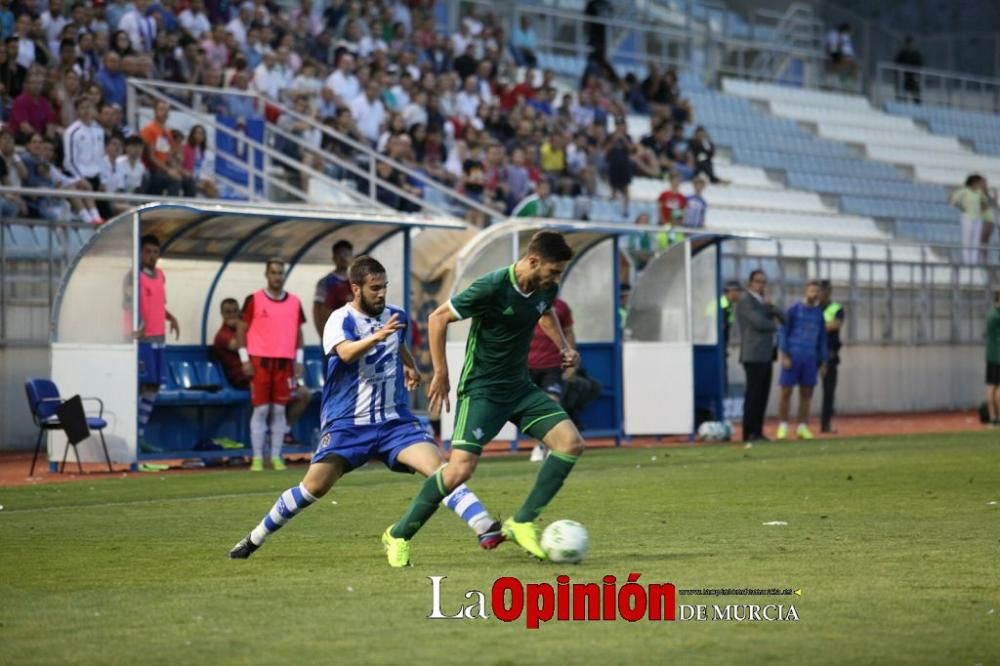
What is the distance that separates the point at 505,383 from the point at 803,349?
15.2 meters

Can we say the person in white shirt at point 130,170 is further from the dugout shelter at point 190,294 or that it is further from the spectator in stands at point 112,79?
the dugout shelter at point 190,294

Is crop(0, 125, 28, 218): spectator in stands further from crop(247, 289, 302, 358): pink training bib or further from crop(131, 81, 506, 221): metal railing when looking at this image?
crop(247, 289, 302, 358): pink training bib

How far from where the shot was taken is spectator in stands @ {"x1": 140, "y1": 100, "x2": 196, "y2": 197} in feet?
79.8

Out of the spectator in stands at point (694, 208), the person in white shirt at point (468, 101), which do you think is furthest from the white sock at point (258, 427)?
the spectator in stands at point (694, 208)

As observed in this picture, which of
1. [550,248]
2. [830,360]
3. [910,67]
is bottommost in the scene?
[830,360]

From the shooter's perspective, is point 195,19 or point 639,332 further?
point 195,19

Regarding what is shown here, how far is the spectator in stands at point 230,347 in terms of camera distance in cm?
2206

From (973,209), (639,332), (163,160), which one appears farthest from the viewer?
(973,209)

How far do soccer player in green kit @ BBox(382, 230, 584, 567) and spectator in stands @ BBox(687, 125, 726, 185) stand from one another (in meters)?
26.0

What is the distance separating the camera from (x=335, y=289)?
20.7m

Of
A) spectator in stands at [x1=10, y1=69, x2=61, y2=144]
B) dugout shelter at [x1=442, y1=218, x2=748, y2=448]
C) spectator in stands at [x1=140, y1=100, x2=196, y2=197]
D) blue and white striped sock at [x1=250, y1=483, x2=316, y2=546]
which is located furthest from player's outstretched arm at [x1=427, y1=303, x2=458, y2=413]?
spectator in stands at [x1=10, y1=69, x2=61, y2=144]

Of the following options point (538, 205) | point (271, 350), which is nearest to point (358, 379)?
point (271, 350)

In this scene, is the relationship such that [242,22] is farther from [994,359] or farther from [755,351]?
[994,359]

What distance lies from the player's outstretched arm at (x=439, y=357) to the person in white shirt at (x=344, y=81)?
19264 millimetres
